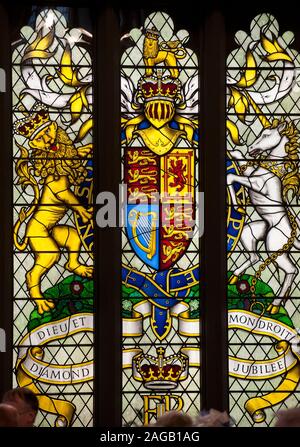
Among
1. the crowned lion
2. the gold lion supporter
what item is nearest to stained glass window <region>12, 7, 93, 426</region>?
the crowned lion

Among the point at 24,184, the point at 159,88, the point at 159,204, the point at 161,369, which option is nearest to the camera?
the point at 161,369

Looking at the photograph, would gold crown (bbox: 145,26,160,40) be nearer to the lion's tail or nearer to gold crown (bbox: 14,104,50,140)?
gold crown (bbox: 14,104,50,140)

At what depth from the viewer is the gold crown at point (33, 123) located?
834cm

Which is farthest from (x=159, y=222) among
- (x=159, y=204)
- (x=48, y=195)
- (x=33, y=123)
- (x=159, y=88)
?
(x=33, y=123)

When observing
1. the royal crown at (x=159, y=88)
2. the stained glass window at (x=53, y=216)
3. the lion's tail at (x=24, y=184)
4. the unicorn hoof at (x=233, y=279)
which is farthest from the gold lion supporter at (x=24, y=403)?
the royal crown at (x=159, y=88)

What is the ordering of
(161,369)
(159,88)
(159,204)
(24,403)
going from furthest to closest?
(159,88) → (159,204) → (161,369) → (24,403)

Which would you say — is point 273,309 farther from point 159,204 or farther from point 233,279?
point 159,204

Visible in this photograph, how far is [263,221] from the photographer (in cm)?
841

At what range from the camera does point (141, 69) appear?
8523mm

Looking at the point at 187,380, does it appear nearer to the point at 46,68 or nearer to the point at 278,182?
the point at 278,182

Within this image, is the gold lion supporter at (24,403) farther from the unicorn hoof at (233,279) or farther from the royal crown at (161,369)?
the unicorn hoof at (233,279)

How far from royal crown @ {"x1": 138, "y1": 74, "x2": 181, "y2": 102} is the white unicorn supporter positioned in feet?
1.98

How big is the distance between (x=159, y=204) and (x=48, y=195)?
0.78 metres
